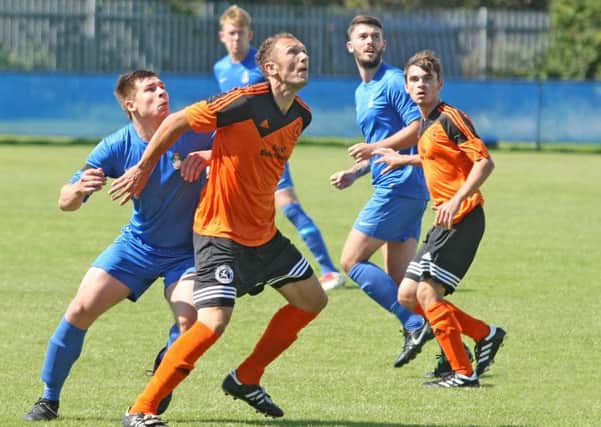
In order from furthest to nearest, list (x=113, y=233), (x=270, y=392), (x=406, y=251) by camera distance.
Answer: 1. (x=113, y=233)
2. (x=406, y=251)
3. (x=270, y=392)

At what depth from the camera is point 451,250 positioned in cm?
785

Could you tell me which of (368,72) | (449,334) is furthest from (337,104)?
(449,334)

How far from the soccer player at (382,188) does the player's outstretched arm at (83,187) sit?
8.47 feet

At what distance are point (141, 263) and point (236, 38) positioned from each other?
20.6 feet

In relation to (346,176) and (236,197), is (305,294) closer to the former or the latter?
(236,197)

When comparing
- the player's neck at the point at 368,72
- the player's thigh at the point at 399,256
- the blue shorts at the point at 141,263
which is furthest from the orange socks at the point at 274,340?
the player's neck at the point at 368,72

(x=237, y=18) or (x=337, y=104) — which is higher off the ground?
(x=237, y=18)

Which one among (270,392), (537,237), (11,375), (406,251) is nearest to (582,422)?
(270,392)

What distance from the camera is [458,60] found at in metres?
36.1

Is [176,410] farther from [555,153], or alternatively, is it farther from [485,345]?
[555,153]

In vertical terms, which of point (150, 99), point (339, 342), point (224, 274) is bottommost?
point (339, 342)

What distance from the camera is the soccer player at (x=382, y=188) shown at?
9.20m

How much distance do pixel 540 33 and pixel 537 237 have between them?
22251mm

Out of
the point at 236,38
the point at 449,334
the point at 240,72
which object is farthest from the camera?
the point at 240,72
